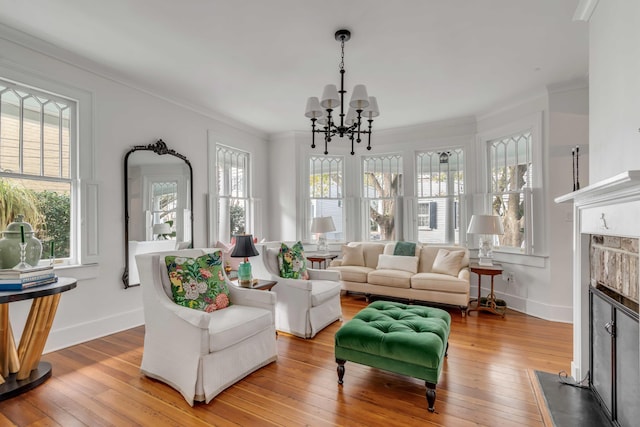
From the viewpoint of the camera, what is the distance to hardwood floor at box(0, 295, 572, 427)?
2.00m

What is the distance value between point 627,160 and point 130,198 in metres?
4.27

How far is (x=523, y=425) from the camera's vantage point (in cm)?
194

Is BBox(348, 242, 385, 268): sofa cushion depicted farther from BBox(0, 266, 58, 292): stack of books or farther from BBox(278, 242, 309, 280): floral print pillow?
BBox(0, 266, 58, 292): stack of books

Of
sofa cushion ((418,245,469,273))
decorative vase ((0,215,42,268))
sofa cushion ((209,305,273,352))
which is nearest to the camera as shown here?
sofa cushion ((209,305,273,352))

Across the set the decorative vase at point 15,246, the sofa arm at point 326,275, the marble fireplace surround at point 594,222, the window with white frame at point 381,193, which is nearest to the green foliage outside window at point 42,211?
the decorative vase at point 15,246

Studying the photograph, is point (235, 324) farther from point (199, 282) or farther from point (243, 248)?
point (243, 248)

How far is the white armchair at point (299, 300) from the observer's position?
3.37 m

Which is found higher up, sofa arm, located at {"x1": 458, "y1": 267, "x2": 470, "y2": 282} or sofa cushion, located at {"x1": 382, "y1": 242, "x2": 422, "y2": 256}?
sofa cushion, located at {"x1": 382, "y1": 242, "x2": 422, "y2": 256}

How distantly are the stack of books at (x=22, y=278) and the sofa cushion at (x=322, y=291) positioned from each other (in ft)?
7.41

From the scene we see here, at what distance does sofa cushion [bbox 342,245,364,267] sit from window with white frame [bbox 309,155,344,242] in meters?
0.68

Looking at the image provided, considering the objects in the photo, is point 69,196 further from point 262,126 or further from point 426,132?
point 426,132

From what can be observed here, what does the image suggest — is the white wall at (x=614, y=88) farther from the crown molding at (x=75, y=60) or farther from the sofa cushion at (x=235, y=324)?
the crown molding at (x=75, y=60)

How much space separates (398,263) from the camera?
480 cm

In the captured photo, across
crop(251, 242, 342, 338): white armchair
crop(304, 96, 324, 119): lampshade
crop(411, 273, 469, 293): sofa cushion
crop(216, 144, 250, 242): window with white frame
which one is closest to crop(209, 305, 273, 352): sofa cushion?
crop(251, 242, 342, 338): white armchair
